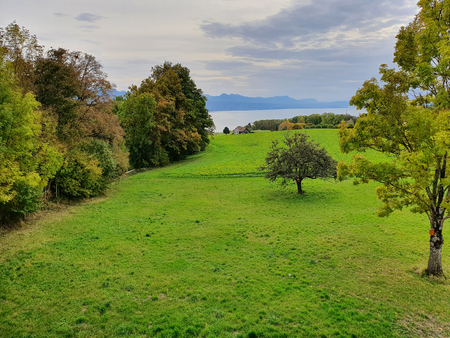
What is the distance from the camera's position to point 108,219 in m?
19.2

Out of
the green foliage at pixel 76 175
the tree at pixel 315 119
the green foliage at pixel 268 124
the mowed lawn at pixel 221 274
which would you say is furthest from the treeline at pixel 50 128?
the green foliage at pixel 268 124

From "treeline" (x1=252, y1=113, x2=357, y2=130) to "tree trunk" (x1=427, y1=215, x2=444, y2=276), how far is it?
268 ft

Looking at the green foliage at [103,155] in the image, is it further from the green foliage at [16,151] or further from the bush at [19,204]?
the bush at [19,204]

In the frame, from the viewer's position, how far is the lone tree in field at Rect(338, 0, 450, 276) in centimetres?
961

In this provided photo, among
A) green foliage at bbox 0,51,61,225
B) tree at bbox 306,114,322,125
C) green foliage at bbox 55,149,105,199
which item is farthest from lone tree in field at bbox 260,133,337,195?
tree at bbox 306,114,322,125

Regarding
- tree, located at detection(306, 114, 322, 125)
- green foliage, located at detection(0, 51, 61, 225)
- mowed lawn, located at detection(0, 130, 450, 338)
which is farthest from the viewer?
tree, located at detection(306, 114, 322, 125)

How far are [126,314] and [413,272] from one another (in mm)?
11760

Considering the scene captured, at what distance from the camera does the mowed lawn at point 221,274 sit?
837 centimetres

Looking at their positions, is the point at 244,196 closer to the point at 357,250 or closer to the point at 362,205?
the point at 362,205

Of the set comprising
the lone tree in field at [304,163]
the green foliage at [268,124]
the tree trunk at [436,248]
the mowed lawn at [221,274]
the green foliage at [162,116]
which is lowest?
the mowed lawn at [221,274]

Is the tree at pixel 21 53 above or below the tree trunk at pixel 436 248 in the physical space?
above

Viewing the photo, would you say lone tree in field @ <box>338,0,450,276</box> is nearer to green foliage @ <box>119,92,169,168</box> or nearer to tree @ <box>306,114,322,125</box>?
green foliage @ <box>119,92,169,168</box>

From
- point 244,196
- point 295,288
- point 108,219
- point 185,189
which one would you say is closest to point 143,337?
point 295,288

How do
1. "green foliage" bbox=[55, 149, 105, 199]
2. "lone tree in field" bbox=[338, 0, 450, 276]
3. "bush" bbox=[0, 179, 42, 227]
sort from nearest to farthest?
"lone tree in field" bbox=[338, 0, 450, 276] < "bush" bbox=[0, 179, 42, 227] < "green foliage" bbox=[55, 149, 105, 199]
